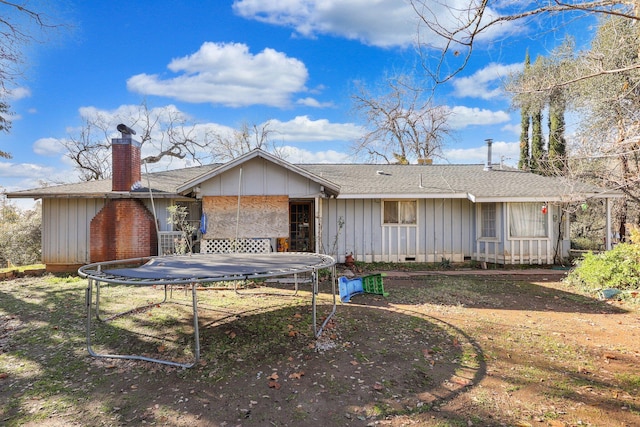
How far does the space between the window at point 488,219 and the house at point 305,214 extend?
0.03 meters

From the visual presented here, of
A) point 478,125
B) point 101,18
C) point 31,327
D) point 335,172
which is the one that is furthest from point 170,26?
point 478,125

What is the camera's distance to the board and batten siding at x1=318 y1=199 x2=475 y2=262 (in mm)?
11938

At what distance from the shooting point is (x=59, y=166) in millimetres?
23172

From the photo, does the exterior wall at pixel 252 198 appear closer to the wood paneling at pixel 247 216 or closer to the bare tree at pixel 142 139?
the wood paneling at pixel 247 216

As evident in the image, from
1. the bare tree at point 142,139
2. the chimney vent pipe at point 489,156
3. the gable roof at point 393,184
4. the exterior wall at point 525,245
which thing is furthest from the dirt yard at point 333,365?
the bare tree at point 142,139

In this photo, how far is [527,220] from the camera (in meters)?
11.5

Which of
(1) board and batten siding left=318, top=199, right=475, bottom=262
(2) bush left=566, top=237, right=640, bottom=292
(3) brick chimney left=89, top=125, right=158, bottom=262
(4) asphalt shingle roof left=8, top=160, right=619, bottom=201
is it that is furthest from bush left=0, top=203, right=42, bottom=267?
(2) bush left=566, top=237, right=640, bottom=292

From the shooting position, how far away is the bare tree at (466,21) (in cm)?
400

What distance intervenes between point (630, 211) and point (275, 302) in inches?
748

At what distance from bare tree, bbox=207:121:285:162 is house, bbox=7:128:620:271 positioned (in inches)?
542

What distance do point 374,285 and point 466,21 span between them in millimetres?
5532

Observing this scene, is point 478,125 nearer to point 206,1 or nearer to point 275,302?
point 206,1

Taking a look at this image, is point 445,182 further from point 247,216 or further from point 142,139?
point 142,139

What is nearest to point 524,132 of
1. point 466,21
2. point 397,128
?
point 397,128
